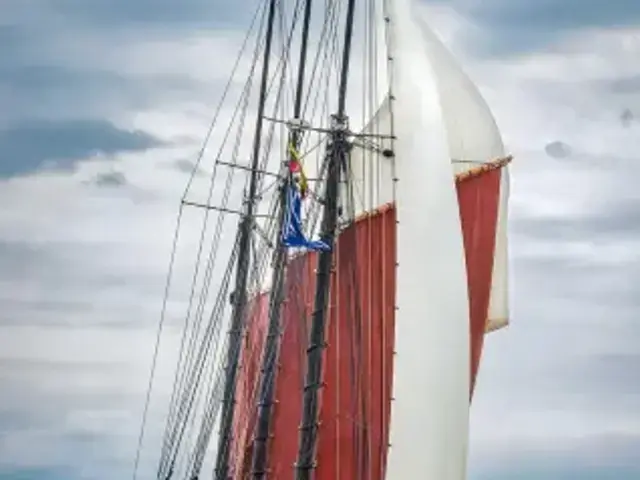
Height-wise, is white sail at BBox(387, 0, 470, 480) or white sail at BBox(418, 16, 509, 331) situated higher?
white sail at BBox(418, 16, 509, 331)

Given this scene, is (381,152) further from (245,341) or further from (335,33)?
(245,341)

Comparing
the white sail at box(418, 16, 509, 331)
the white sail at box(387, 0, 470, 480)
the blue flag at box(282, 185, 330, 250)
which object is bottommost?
the white sail at box(387, 0, 470, 480)

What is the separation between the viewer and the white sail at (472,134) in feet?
189

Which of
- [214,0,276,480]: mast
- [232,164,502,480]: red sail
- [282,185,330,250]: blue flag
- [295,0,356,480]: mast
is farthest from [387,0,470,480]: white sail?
[214,0,276,480]: mast

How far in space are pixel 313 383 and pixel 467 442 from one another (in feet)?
19.4

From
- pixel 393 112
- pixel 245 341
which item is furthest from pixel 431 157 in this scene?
pixel 245 341

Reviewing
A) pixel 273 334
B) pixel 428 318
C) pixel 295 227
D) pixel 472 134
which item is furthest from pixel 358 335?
pixel 472 134

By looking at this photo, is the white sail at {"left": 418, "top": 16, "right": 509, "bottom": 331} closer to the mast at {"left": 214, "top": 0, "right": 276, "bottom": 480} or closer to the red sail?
the red sail

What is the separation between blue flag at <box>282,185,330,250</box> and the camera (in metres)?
49.7

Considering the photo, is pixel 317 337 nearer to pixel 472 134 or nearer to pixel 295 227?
pixel 295 227

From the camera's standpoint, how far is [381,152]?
50.2m

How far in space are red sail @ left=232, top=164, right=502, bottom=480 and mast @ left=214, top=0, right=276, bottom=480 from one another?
10.7ft

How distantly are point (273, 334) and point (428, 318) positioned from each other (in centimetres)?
1209

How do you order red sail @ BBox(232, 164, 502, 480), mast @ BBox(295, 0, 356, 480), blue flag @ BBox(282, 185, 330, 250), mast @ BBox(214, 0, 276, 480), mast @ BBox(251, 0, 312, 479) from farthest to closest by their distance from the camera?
mast @ BBox(214, 0, 276, 480) < mast @ BBox(251, 0, 312, 479) < red sail @ BBox(232, 164, 502, 480) < blue flag @ BBox(282, 185, 330, 250) < mast @ BBox(295, 0, 356, 480)
